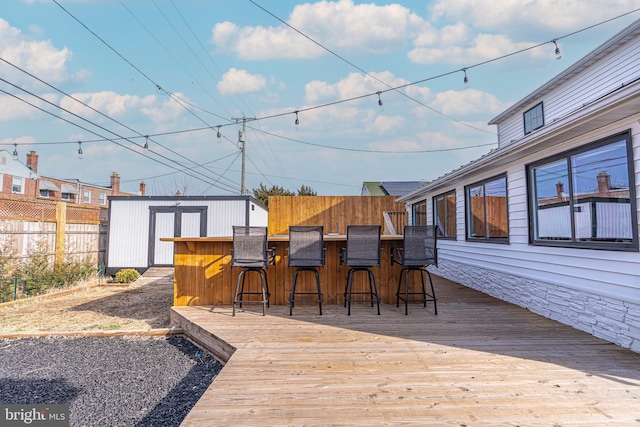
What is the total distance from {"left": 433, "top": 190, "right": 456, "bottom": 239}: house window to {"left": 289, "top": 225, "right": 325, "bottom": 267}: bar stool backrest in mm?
4092

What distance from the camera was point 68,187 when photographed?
81.5ft

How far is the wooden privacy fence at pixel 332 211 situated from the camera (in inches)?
Answer: 461

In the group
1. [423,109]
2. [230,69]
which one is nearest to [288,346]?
[423,109]

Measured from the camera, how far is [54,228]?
7.98m

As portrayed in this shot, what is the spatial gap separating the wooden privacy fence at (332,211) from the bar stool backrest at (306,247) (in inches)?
301

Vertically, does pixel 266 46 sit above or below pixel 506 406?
above

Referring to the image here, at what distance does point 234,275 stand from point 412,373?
2.89 m

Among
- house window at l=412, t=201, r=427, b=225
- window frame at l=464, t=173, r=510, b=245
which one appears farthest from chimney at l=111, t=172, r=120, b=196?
window frame at l=464, t=173, r=510, b=245

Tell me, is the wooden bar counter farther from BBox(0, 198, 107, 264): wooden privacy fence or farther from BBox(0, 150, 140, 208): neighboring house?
BBox(0, 150, 140, 208): neighboring house

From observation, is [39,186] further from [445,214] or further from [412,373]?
[412,373]

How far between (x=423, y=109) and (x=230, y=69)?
7088mm

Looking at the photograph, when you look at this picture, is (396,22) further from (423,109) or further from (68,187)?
(68,187)

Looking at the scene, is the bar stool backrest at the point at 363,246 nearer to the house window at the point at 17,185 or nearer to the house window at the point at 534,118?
the house window at the point at 534,118

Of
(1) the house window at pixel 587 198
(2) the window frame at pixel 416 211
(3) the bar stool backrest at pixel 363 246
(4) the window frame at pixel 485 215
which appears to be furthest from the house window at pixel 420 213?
(3) the bar stool backrest at pixel 363 246
